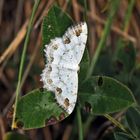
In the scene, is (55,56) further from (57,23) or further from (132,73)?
(132,73)

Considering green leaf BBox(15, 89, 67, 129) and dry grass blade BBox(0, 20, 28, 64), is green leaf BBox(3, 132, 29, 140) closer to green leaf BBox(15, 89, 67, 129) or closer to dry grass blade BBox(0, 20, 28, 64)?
green leaf BBox(15, 89, 67, 129)

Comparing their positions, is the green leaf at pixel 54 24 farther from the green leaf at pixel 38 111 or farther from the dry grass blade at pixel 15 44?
the dry grass blade at pixel 15 44

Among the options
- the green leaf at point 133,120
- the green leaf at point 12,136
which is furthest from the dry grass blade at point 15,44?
the green leaf at point 133,120

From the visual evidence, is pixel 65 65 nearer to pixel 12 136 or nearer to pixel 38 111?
pixel 38 111

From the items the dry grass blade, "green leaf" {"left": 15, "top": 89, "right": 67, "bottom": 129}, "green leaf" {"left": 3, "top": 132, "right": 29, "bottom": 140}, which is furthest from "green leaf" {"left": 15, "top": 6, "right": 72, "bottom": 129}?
the dry grass blade

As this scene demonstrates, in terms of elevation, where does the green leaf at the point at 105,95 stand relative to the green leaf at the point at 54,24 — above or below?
below

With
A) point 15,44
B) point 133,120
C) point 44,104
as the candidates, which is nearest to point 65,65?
point 44,104
